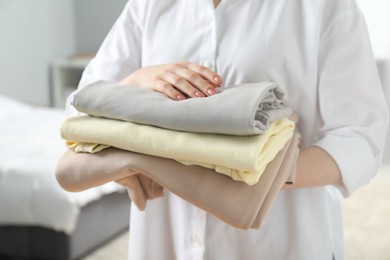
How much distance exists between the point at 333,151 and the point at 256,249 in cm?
24

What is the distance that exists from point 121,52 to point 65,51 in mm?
4185

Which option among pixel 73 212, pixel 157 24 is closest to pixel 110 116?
pixel 157 24

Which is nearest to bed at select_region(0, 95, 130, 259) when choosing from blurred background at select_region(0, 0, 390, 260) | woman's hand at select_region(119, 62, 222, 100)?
blurred background at select_region(0, 0, 390, 260)

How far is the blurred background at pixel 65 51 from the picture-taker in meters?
3.70

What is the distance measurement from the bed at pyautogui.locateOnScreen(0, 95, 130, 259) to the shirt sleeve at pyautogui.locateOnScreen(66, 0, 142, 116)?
1391mm

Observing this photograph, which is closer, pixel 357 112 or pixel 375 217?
pixel 357 112

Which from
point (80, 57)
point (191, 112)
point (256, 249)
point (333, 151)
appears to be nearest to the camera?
point (191, 112)

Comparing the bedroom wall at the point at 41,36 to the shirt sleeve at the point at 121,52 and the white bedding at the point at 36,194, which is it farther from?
the shirt sleeve at the point at 121,52

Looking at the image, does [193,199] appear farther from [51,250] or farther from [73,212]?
[51,250]

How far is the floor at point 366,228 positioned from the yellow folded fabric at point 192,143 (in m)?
1.96

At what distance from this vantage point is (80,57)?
198 inches

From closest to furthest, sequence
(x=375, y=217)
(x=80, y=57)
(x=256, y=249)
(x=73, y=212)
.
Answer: (x=256, y=249) → (x=73, y=212) → (x=375, y=217) → (x=80, y=57)

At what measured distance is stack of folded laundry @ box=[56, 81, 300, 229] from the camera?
0.81 m

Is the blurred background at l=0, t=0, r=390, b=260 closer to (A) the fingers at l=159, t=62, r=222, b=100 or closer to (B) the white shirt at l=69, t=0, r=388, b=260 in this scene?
(B) the white shirt at l=69, t=0, r=388, b=260
